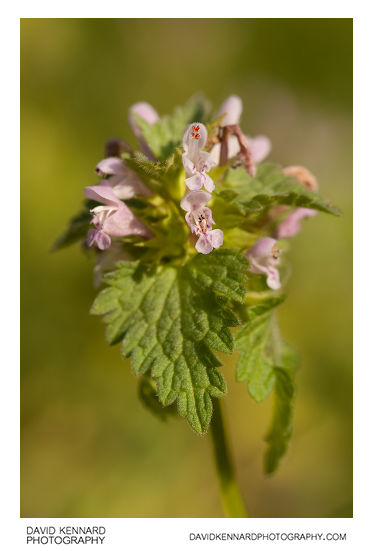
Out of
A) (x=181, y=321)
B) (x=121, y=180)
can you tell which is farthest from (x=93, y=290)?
(x=181, y=321)

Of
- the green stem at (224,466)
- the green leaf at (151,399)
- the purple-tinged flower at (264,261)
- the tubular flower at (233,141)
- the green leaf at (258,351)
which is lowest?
the green stem at (224,466)

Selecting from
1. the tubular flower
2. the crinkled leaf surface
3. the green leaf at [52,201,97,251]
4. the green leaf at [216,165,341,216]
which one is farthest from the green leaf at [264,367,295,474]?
the green leaf at [52,201,97,251]

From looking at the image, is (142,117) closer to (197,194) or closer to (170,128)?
(170,128)

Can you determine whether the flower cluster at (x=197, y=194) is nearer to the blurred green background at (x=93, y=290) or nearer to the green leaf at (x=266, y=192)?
the green leaf at (x=266, y=192)

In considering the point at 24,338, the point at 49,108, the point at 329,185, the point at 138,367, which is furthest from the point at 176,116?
the point at 329,185

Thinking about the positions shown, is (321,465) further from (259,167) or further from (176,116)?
(176,116)

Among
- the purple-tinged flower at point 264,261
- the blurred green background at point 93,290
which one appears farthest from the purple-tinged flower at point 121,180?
the blurred green background at point 93,290
